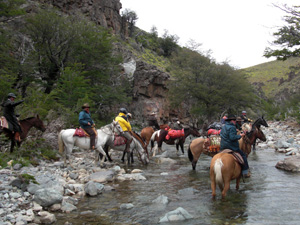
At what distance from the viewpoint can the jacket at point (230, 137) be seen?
6.33 m

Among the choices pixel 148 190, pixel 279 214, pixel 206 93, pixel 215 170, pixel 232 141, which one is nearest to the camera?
pixel 279 214

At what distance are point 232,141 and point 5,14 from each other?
20648 millimetres

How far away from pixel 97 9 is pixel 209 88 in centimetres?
2535

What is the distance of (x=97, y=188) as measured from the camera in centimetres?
682

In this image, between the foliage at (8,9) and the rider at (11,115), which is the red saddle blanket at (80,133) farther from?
the foliage at (8,9)

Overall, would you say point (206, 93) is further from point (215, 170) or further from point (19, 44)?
point (215, 170)

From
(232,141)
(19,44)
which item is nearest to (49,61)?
(19,44)

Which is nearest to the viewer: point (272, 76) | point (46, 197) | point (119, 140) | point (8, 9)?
point (46, 197)

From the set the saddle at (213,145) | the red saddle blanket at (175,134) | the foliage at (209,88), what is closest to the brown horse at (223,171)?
the saddle at (213,145)

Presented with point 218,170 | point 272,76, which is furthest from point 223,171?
point 272,76

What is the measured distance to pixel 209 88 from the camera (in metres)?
35.5

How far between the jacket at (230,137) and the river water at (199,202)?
1326mm

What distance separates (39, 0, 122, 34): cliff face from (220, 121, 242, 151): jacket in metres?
36.2

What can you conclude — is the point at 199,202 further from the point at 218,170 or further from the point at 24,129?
the point at 24,129
